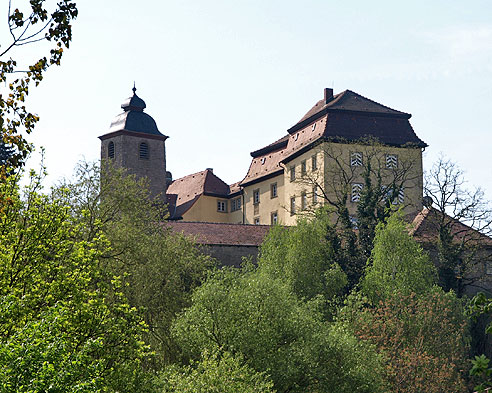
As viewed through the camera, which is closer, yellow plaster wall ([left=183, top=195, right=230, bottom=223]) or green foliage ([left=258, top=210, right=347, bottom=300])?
green foliage ([left=258, top=210, right=347, bottom=300])

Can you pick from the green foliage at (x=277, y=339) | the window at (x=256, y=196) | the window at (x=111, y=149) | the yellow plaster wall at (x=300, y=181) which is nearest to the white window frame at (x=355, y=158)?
the yellow plaster wall at (x=300, y=181)

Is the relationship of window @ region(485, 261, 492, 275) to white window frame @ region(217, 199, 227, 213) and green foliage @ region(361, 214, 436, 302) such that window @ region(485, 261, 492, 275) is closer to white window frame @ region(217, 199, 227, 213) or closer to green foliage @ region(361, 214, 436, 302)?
green foliage @ region(361, 214, 436, 302)

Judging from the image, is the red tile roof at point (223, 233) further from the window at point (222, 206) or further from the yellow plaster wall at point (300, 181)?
the window at point (222, 206)

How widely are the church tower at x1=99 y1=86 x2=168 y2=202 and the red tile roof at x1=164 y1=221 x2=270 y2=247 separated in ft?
69.6

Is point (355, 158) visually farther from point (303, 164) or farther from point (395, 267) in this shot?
point (395, 267)

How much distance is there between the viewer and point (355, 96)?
60.9 metres

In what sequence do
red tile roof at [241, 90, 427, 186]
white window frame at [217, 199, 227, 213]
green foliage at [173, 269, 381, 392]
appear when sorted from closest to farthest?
green foliage at [173, 269, 381, 392], red tile roof at [241, 90, 427, 186], white window frame at [217, 199, 227, 213]

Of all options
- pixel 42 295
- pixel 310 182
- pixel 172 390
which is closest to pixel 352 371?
pixel 172 390

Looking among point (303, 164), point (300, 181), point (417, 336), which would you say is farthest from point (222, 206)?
point (417, 336)

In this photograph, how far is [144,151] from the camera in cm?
6931

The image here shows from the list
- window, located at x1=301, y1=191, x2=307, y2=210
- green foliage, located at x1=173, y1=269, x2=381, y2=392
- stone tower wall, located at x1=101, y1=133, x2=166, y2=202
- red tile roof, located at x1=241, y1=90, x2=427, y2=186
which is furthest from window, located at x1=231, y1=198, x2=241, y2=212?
green foliage, located at x1=173, y1=269, x2=381, y2=392

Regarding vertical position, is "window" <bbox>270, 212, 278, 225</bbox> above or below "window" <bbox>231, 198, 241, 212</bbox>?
below

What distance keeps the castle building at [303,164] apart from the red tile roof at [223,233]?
2531 mm

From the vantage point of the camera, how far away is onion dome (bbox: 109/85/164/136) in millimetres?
69537
